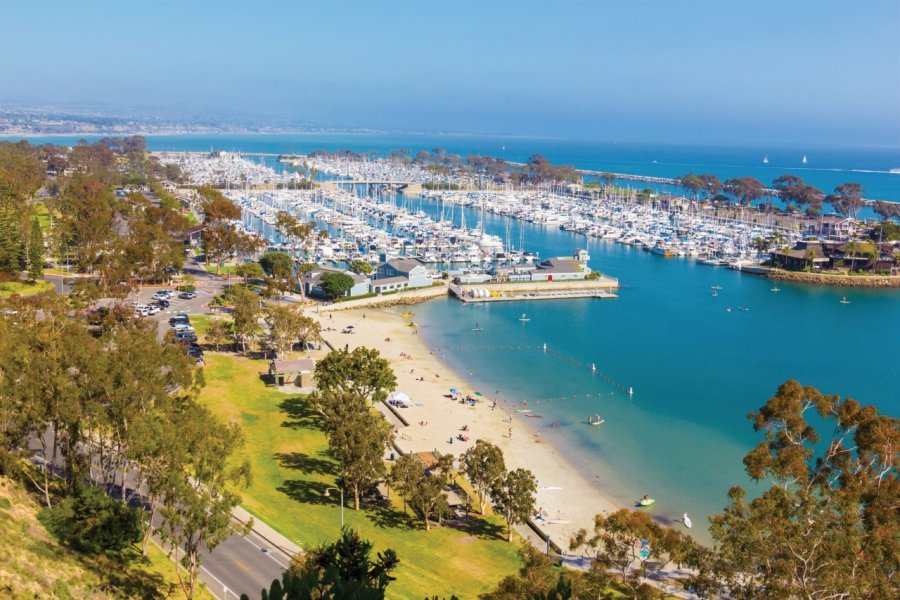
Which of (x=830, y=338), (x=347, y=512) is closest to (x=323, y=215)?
(x=830, y=338)

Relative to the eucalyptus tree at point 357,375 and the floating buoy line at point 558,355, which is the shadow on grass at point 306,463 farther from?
the floating buoy line at point 558,355

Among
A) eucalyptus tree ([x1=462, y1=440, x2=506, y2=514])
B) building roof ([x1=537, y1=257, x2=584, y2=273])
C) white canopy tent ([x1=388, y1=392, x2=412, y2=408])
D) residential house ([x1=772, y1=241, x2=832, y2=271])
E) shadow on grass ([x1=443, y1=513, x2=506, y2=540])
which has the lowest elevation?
shadow on grass ([x1=443, y1=513, x2=506, y2=540])

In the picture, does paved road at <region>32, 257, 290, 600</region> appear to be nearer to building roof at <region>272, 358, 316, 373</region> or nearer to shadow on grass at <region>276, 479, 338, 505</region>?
shadow on grass at <region>276, 479, 338, 505</region>

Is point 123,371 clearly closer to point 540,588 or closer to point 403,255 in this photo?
point 540,588

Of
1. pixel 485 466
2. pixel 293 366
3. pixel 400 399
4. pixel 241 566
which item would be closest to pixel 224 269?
pixel 293 366

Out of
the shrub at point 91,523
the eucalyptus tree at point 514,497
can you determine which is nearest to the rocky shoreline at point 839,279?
the eucalyptus tree at point 514,497

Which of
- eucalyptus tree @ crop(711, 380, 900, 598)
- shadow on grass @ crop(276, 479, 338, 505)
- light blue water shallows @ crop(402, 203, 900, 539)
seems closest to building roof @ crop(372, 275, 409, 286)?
light blue water shallows @ crop(402, 203, 900, 539)
